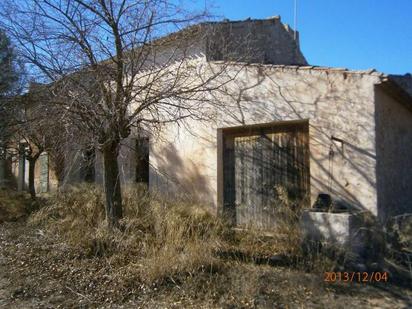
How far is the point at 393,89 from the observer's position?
23.5ft

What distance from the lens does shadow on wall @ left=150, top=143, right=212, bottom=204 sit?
8844mm

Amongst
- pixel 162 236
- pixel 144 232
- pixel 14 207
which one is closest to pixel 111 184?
pixel 144 232

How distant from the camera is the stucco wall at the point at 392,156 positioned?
682 centimetres

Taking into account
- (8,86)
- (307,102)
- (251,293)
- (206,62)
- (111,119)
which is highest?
(206,62)

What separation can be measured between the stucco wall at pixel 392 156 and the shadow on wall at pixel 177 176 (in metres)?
3.61

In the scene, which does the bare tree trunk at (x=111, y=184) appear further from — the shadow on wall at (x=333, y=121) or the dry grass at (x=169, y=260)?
the shadow on wall at (x=333, y=121)

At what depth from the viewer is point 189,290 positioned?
461 cm

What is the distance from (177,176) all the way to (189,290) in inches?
194

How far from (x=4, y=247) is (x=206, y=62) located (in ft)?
17.9

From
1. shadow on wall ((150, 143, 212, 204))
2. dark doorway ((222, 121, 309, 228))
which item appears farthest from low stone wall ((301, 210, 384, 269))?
shadow on wall ((150, 143, 212, 204))

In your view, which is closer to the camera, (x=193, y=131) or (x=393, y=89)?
(x=393, y=89)

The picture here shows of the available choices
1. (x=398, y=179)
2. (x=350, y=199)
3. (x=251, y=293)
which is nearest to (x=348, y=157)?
(x=350, y=199)

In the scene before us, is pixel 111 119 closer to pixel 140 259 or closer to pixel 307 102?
pixel 140 259

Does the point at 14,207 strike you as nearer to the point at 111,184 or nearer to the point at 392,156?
the point at 111,184
